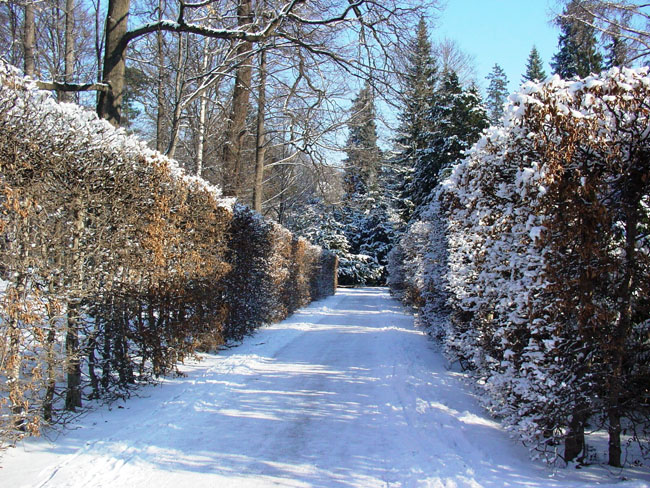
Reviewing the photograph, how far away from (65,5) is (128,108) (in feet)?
27.6

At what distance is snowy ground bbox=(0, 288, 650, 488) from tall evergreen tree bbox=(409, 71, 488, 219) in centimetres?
1409

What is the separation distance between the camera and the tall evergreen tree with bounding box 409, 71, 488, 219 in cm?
1938

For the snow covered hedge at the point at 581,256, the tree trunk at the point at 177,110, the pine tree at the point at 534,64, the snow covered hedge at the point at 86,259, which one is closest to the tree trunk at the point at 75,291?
the snow covered hedge at the point at 86,259

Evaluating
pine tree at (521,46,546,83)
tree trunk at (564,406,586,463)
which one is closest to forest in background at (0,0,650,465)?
tree trunk at (564,406,586,463)

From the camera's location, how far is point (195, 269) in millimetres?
7812

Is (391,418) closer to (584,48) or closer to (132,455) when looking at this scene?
(132,455)

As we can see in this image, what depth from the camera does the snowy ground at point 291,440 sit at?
146 inches

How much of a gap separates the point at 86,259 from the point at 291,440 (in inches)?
112

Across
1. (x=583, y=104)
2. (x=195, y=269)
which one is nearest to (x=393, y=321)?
(x=195, y=269)

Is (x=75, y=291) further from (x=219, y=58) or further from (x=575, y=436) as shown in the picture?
(x=219, y=58)

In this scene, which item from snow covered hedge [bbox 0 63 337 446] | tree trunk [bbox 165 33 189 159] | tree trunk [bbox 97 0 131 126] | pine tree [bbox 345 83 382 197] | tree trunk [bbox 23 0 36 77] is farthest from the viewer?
pine tree [bbox 345 83 382 197]

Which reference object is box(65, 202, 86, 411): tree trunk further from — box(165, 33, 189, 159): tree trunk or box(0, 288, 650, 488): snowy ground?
box(165, 33, 189, 159): tree trunk

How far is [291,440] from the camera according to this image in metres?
4.61

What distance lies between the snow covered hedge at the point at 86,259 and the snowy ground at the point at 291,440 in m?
0.43
